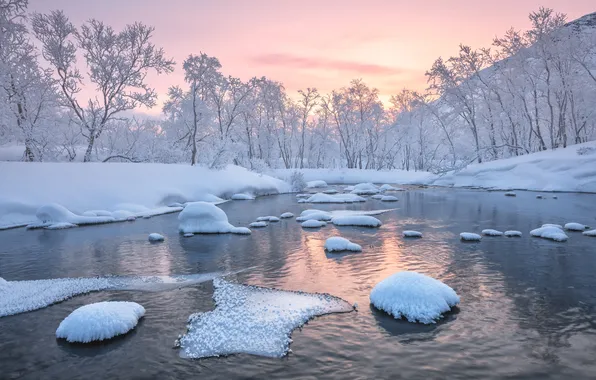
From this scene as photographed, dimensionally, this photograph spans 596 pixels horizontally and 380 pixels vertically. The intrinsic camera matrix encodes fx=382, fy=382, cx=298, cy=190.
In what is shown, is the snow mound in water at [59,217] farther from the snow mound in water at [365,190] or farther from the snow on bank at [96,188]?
the snow mound in water at [365,190]

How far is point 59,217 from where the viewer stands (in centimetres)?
1867

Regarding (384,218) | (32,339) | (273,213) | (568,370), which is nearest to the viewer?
(568,370)

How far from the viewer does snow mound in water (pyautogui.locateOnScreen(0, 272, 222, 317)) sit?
→ 780cm

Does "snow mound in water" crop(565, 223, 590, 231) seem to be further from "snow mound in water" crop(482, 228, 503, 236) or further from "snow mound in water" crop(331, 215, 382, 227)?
"snow mound in water" crop(331, 215, 382, 227)

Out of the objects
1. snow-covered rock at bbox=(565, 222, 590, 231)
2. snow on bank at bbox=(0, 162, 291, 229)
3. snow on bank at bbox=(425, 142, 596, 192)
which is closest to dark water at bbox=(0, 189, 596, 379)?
snow-covered rock at bbox=(565, 222, 590, 231)

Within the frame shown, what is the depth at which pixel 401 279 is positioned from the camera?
7445mm

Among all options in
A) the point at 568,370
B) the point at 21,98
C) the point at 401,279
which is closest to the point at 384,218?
the point at 401,279

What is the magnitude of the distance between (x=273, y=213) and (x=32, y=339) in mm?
16469

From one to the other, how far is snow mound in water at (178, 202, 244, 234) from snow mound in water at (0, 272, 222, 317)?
6.20 metres

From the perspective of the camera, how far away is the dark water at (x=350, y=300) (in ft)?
17.0

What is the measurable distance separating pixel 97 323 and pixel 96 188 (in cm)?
1784

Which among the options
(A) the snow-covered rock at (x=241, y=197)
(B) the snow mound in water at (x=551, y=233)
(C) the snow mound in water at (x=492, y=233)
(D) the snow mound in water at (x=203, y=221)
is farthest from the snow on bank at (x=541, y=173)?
(D) the snow mound in water at (x=203, y=221)

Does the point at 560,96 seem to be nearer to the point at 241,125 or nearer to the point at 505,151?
the point at 505,151

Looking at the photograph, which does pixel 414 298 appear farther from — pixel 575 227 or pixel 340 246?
pixel 575 227
